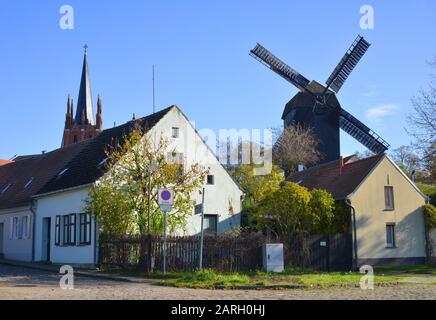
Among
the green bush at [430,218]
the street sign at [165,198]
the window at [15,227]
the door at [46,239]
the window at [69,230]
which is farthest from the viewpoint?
the window at [15,227]

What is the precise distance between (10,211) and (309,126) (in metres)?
33.2

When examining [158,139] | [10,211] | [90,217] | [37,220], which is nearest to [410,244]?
[158,139]

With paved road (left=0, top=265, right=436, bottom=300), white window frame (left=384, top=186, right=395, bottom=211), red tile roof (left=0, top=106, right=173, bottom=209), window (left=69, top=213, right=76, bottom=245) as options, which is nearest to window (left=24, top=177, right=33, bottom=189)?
red tile roof (left=0, top=106, right=173, bottom=209)

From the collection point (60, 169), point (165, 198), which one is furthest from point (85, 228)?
point (165, 198)

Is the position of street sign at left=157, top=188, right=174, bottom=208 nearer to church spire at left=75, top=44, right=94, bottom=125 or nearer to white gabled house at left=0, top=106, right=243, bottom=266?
white gabled house at left=0, top=106, right=243, bottom=266

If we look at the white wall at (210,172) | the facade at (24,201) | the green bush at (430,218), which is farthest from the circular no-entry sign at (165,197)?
the green bush at (430,218)

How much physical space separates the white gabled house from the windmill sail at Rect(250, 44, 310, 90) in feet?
92.4

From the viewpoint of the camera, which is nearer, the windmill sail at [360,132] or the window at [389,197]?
the window at [389,197]

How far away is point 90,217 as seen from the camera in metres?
29.0

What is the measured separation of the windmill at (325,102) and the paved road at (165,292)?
1586 inches

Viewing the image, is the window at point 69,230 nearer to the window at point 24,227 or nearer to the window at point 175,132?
the window at point 24,227

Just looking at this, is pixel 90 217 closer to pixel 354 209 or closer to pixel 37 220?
pixel 37 220

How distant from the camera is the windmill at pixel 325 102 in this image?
192ft

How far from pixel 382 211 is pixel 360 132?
2476cm
